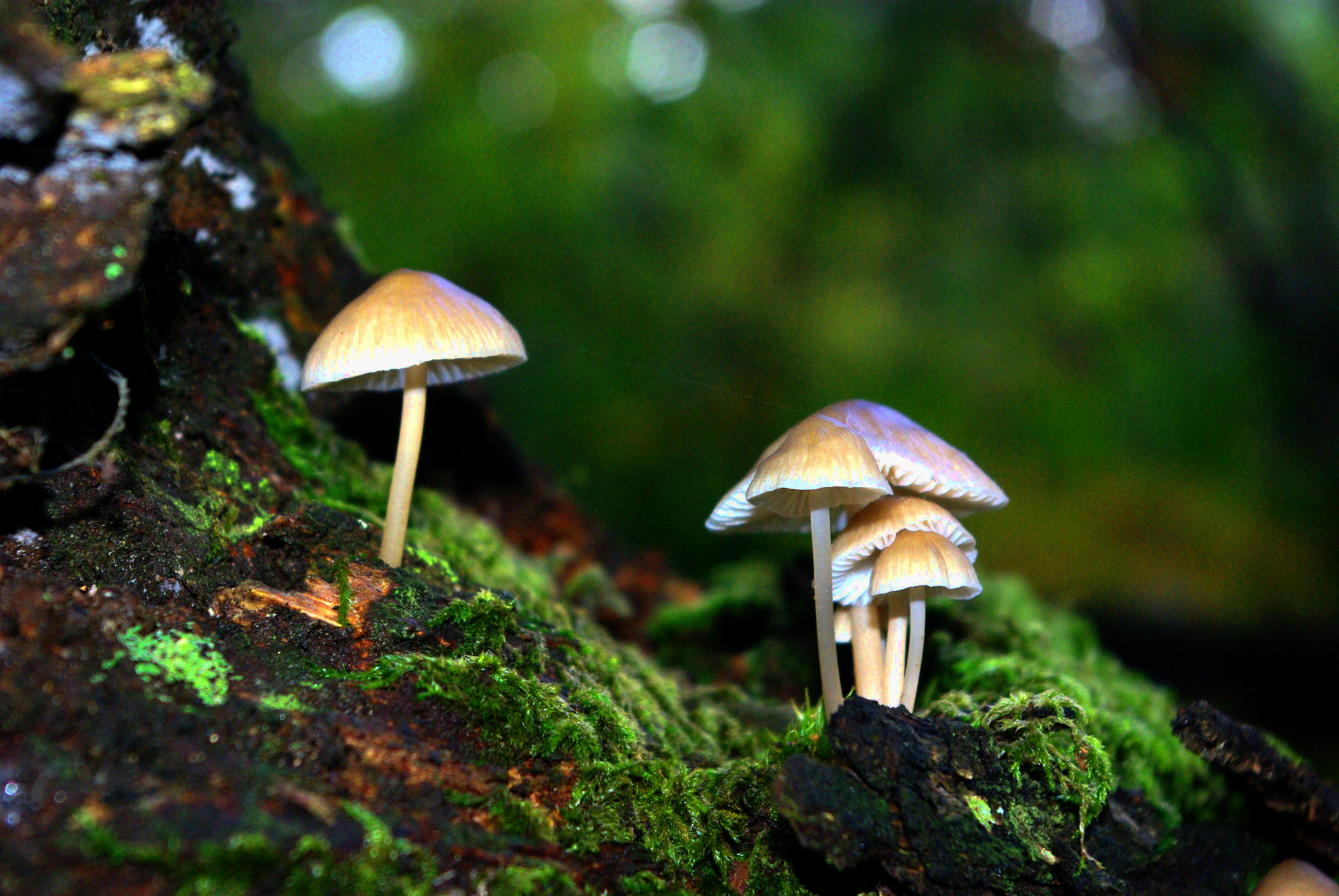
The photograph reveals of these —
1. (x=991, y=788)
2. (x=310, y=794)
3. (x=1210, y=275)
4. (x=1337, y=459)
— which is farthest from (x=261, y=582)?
(x=1337, y=459)

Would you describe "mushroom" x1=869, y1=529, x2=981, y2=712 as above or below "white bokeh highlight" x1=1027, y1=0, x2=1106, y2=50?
below

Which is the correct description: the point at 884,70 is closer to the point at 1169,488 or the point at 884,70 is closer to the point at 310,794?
the point at 1169,488

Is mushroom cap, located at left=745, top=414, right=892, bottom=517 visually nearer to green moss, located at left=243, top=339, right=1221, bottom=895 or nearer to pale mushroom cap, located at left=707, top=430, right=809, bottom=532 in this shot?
pale mushroom cap, located at left=707, top=430, right=809, bottom=532

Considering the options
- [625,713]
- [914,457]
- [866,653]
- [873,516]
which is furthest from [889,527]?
[625,713]

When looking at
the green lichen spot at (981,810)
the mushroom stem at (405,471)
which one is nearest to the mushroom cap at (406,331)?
the mushroom stem at (405,471)

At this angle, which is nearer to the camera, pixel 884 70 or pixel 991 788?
pixel 991 788

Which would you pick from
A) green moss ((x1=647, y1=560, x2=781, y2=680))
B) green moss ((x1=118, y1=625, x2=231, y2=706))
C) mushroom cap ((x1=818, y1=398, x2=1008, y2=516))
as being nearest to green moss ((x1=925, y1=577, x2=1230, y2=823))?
mushroom cap ((x1=818, y1=398, x2=1008, y2=516))
